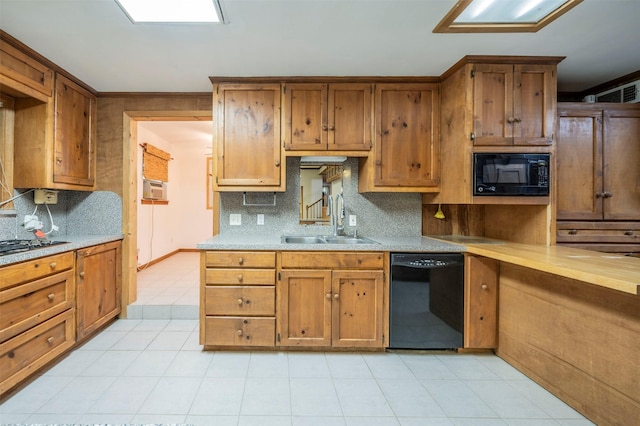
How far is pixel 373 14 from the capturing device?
179 centimetres

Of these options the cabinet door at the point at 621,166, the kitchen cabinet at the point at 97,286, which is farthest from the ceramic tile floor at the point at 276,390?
the cabinet door at the point at 621,166

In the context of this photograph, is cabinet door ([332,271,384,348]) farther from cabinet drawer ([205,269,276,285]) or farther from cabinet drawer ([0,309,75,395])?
cabinet drawer ([0,309,75,395])

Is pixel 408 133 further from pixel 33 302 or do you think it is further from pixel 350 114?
pixel 33 302

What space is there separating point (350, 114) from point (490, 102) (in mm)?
1112

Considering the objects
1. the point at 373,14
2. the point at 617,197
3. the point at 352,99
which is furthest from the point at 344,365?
the point at 617,197

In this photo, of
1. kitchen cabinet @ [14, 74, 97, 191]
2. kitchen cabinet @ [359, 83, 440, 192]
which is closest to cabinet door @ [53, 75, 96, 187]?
kitchen cabinet @ [14, 74, 97, 191]

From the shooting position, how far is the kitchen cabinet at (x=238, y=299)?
7.63ft

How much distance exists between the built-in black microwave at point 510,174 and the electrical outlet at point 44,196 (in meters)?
3.68

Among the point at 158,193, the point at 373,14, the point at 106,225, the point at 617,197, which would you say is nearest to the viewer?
the point at 373,14

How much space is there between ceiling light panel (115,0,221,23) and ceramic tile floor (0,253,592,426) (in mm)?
2310

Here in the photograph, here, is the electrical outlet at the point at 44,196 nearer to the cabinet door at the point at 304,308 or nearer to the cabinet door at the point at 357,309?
the cabinet door at the point at 304,308

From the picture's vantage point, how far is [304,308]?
2.34 meters

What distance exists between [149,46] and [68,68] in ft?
3.05

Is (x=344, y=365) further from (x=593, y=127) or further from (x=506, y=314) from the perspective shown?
(x=593, y=127)
